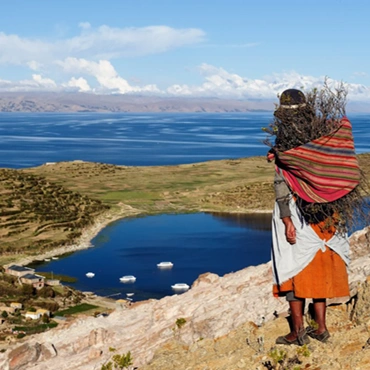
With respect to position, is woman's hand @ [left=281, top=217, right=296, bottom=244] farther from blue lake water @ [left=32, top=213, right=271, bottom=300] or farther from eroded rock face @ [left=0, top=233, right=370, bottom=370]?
blue lake water @ [left=32, top=213, right=271, bottom=300]

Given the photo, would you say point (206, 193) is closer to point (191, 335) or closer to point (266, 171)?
point (266, 171)

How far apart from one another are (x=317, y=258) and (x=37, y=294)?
38.1 metres

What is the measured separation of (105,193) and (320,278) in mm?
89528

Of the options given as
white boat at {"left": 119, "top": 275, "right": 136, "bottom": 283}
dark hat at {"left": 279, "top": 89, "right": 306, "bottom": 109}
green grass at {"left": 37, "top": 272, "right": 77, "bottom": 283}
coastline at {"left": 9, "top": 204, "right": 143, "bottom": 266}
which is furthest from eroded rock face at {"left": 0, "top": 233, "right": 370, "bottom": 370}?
coastline at {"left": 9, "top": 204, "right": 143, "bottom": 266}

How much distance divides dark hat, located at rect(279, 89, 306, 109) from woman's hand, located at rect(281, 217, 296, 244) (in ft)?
5.24

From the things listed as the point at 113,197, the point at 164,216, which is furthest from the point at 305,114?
the point at 113,197

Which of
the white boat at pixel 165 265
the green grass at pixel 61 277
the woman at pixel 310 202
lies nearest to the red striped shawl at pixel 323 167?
the woman at pixel 310 202

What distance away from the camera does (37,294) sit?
43.7 metres

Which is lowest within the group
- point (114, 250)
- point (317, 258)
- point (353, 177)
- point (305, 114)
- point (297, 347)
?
point (114, 250)

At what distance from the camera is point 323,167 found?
26.6 ft

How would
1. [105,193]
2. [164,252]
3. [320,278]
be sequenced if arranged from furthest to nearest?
[105,193] → [164,252] → [320,278]

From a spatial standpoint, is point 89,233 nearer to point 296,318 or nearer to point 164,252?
point 164,252

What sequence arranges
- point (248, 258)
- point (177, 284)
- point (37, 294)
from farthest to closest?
point (248, 258), point (177, 284), point (37, 294)

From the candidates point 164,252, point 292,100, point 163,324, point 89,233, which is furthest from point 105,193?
point 292,100
